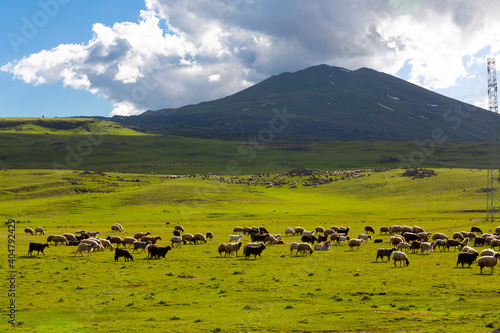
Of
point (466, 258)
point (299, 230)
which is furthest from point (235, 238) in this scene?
point (466, 258)

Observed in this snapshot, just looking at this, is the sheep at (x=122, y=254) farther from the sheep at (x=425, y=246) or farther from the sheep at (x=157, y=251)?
the sheep at (x=425, y=246)

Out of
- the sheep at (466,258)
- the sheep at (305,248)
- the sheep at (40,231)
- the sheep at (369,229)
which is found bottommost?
the sheep at (40,231)

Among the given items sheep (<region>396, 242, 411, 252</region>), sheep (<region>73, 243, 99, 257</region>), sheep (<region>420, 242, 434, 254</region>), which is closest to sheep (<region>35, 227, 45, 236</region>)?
sheep (<region>73, 243, 99, 257</region>)

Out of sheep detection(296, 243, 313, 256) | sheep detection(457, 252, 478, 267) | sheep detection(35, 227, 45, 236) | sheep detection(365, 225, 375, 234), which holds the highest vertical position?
sheep detection(457, 252, 478, 267)

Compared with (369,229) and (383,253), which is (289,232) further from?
(383,253)

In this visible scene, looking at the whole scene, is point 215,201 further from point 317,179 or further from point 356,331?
point 356,331

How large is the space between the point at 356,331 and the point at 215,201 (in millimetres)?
70867

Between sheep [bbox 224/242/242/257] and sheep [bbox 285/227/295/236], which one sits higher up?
sheep [bbox 224/242/242/257]

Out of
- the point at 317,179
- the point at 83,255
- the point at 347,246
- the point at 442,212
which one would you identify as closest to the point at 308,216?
the point at 442,212

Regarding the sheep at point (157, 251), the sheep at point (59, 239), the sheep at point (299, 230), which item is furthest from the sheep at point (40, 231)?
the sheep at point (299, 230)

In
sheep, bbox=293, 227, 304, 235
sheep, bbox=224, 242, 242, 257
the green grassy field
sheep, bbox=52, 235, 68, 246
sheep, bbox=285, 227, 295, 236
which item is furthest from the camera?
sheep, bbox=293, 227, 304, 235

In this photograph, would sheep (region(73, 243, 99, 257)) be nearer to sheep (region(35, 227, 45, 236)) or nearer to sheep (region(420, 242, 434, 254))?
sheep (region(35, 227, 45, 236))

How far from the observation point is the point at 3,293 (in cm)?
2289

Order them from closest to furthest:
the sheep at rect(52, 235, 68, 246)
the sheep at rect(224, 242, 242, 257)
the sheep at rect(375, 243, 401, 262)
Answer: the sheep at rect(375, 243, 401, 262), the sheep at rect(224, 242, 242, 257), the sheep at rect(52, 235, 68, 246)
